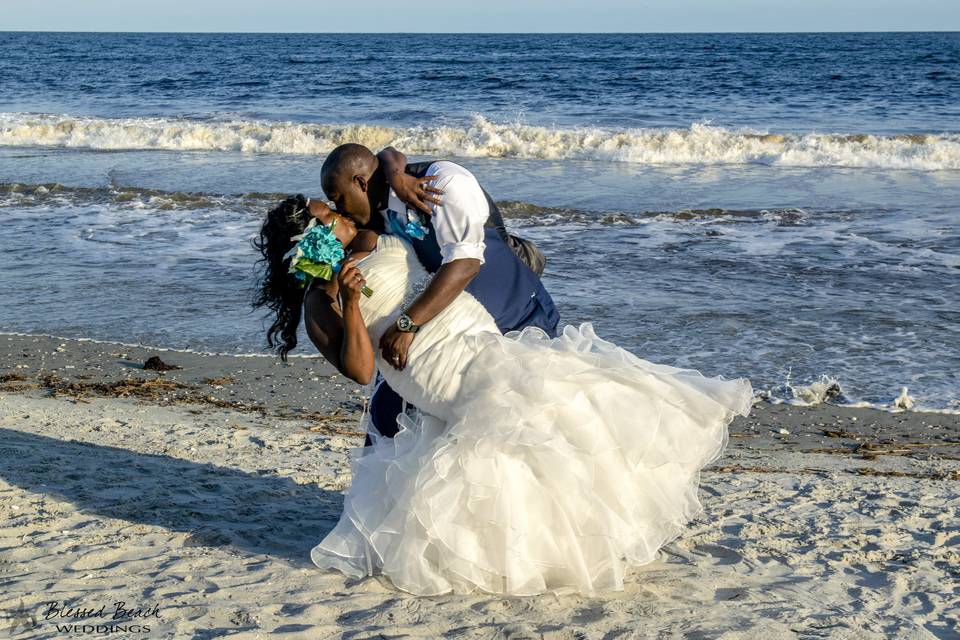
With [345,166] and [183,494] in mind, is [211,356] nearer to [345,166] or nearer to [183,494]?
[183,494]

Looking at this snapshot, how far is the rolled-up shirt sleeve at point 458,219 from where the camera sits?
375 centimetres

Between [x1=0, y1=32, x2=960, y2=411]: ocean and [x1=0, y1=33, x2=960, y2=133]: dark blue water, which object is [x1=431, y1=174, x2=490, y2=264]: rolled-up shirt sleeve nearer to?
[x1=0, y1=32, x2=960, y2=411]: ocean

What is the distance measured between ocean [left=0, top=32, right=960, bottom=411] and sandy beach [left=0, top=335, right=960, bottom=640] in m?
1.18

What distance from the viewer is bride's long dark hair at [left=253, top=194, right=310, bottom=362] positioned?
13.0ft

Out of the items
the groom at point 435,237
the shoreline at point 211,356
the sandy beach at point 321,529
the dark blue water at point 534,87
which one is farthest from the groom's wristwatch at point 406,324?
the dark blue water at point 534,87

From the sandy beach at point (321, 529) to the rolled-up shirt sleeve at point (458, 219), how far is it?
1266mm

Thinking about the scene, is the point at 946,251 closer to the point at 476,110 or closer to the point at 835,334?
the point at 835,334

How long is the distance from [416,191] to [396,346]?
57cm

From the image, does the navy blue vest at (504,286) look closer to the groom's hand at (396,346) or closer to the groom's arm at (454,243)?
the groom's arm at (454,243)

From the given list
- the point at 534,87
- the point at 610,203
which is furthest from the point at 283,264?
the point at 534,87

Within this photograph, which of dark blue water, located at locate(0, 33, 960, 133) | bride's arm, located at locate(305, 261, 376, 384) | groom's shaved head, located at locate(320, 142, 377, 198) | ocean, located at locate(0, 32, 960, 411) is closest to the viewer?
bride's arm, located at locate(305, 261, 376, 384)

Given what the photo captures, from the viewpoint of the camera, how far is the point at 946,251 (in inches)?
480

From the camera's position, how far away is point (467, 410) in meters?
3.81

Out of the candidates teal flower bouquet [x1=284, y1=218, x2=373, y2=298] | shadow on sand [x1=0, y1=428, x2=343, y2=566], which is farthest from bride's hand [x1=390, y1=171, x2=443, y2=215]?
shadow on sand [x1=0, y1=428, x2=343, y2=566]
